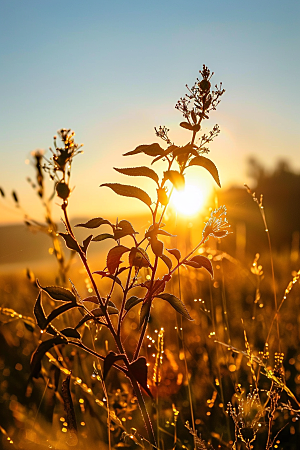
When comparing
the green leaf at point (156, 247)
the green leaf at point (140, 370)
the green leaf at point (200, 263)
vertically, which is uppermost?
the green leaf at point (156, 247)

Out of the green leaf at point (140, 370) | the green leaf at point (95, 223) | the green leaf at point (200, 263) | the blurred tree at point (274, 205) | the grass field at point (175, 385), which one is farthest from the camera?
the blurred tree at point (274, 205)

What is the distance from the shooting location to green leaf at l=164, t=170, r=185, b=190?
100cm

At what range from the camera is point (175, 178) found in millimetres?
1008

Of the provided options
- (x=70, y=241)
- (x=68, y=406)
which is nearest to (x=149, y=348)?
(x=68, y=406)

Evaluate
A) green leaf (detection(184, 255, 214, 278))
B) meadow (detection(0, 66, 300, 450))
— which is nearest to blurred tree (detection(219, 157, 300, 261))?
meadow (detection(0, 66, 300, 450))

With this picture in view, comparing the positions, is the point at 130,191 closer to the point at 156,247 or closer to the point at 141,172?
the point at 141,172

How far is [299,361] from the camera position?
2576 mm

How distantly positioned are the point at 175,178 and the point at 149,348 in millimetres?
1908

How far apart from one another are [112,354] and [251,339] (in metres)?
1.97

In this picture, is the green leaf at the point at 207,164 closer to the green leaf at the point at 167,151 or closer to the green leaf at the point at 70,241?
the green leaf at the point at 167,151

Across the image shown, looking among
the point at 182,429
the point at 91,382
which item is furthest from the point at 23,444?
the point at 182,429

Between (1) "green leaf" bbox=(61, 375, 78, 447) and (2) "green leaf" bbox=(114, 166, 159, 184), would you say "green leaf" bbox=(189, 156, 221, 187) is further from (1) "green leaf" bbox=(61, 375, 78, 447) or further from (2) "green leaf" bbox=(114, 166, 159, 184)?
(1) "green leaf" bbox=(61, 375, 78, 447)

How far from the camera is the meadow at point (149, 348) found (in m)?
1.09

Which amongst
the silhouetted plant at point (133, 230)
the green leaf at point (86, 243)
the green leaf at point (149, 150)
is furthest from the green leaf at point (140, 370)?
the green leaf at point (149, 150)
